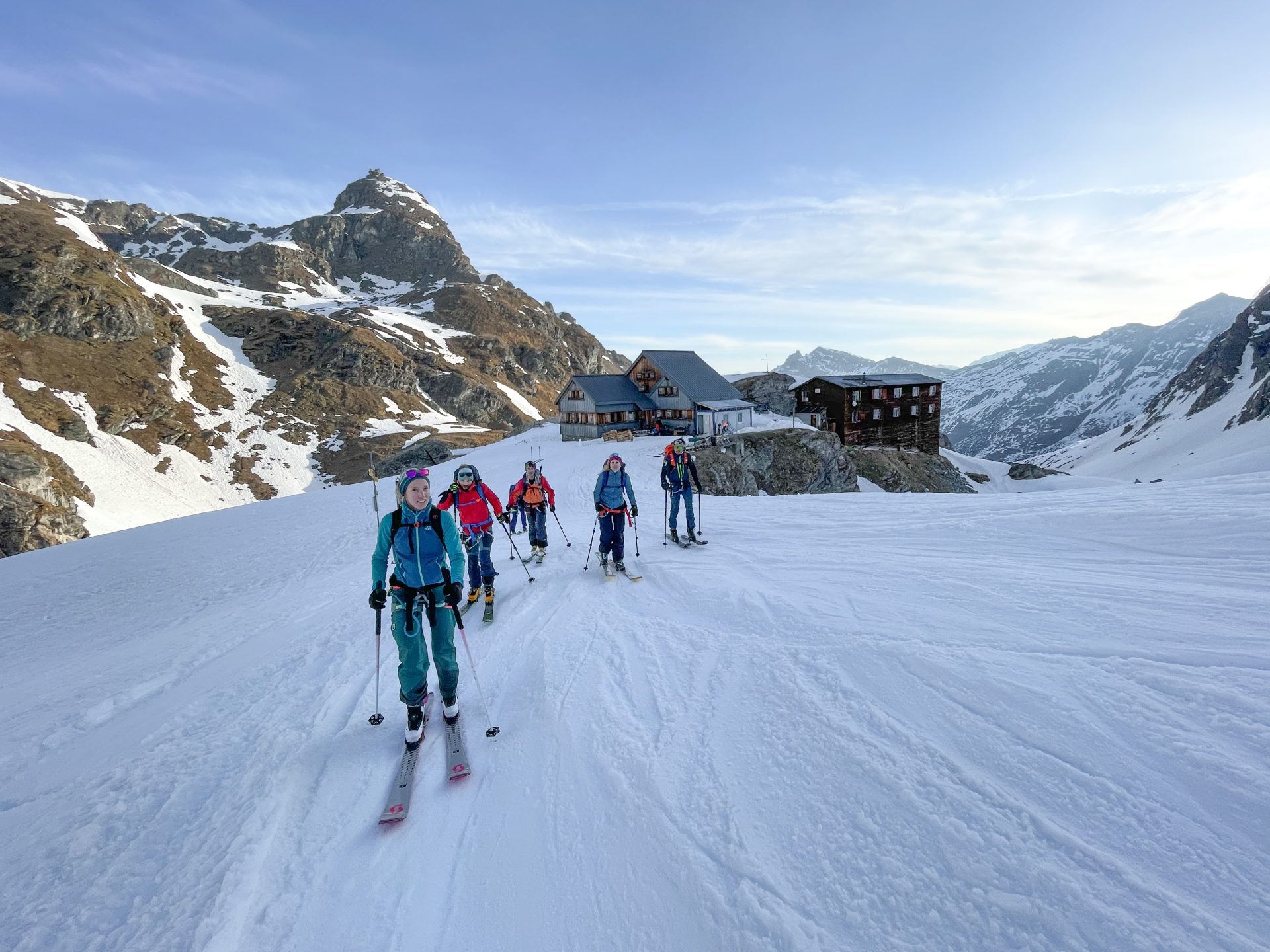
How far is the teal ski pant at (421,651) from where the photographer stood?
5496mm

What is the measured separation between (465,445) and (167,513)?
87.4ft

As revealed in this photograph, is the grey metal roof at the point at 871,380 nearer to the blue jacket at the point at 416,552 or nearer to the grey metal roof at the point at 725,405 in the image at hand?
the grey metal roof at the point at 725,405

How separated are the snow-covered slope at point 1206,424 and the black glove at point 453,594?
61.8 meters

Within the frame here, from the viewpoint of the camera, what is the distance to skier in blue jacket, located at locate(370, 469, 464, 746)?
218 inches

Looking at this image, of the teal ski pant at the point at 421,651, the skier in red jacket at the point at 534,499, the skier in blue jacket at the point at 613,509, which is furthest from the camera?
the skier in red jacket at the point at 534,499

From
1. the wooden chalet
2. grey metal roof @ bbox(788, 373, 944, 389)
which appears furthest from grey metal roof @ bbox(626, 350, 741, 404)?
grey metal roof @ bbox(788, 373, 944, 389)

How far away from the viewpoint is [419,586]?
5.64 metres

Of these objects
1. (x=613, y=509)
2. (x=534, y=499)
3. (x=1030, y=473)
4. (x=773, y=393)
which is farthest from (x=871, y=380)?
(x=613, y=509)

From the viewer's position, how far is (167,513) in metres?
47.3

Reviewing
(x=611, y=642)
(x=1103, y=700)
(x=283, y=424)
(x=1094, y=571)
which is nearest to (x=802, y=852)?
(x=1103, y=700)

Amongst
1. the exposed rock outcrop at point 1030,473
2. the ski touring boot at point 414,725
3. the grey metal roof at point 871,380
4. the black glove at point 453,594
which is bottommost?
the exposed rock outcrop at point 1030,473

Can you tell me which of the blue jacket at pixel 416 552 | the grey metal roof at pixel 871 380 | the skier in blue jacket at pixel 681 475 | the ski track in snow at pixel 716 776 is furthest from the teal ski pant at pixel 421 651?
the grey metal roof at pixel 871 380

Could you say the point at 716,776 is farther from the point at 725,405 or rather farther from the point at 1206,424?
the point at 1206,424

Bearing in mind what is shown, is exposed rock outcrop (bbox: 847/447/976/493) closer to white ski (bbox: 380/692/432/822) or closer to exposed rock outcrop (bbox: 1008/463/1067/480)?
exposed rock outcrop (bbox: 1008/463/1067/480)
